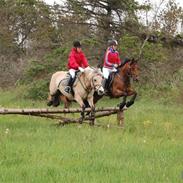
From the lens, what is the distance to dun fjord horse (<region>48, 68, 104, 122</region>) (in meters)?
16.2

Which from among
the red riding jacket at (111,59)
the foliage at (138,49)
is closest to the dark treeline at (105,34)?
the foliage at (138,49)

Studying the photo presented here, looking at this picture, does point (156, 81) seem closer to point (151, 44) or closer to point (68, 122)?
point (151, 44)

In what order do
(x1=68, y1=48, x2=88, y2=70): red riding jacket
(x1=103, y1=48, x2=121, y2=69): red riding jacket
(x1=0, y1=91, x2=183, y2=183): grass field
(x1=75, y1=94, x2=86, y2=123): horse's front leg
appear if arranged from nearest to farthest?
(x1=0, y1=91, x2=183, y2=183): grass field < (x1=75, y1=94, x2=86, y2=123): horse's front leg < (x1=68, y1=48, x2=88, y2=70): red riding jacket < (x1=103, y1=48, x2=121, y2=69): red riding jacket

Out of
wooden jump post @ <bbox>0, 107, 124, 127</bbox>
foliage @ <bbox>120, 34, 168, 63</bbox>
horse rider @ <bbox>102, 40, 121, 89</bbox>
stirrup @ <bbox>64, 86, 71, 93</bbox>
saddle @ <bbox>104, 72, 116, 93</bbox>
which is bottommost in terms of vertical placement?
wooden jump post @ <bbox>0, 107, 124, 127</bbox>

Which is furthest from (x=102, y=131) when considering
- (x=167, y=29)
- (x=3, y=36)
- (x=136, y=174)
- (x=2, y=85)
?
(x=3, y=36)

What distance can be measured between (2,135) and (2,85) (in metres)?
31.6

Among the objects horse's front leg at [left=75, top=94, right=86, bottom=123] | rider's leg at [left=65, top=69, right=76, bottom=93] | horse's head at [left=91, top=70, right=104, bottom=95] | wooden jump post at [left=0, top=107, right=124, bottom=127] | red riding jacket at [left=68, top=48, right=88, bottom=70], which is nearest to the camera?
wooden jump post at [left=0, top=107, right=124, bottom=127]

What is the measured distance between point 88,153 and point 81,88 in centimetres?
626

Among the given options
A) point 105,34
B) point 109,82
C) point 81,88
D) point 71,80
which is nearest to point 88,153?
point 81,88

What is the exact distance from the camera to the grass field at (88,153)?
8.61 meters

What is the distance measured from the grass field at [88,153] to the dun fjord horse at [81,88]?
1332mm

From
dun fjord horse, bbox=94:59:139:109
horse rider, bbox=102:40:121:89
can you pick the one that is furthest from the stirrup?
horse rider, bbox=102:40:121:89

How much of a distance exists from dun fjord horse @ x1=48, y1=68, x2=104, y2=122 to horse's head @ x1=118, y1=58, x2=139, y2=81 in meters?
1.86

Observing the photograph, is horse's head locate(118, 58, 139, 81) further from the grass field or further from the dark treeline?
the dark treeline
